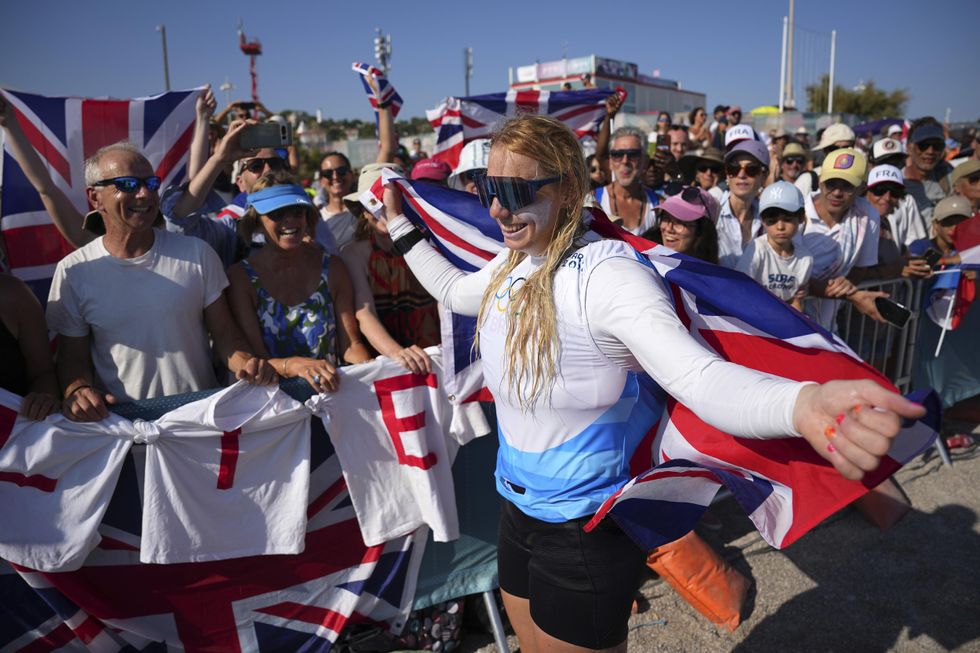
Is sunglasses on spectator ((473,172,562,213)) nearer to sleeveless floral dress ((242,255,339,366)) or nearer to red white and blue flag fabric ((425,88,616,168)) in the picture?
sleeveless floral dress ((242,255,339,366))

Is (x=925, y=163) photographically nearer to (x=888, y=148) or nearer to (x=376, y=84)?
(x=888, y=148)

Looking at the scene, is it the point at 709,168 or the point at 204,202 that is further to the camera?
the point at 709,168

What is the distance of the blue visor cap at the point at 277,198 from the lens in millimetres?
3062

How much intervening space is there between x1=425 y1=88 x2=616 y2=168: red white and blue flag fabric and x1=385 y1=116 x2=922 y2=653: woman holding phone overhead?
455 centimetres

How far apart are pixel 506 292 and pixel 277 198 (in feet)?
5.48

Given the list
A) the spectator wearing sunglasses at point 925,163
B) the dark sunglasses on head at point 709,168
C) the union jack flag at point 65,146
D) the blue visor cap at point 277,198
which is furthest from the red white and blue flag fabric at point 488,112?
the spectator wearing sunglasses at point 925,163

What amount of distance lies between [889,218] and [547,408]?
5.44 meters

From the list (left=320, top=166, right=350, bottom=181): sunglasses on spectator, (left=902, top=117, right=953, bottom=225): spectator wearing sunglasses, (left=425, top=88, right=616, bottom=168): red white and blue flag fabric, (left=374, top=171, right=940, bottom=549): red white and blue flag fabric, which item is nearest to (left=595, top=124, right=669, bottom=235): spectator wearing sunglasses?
(left=425, top=88, right=616, bottom=168): red white and blue flag fabric

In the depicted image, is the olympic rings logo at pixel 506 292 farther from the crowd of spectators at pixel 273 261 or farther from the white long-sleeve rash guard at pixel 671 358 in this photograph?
the crowd of spectators at pixel 273 261

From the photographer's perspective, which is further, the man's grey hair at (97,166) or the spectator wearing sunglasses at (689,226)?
the spectator wearing sunglasses at (689,226)

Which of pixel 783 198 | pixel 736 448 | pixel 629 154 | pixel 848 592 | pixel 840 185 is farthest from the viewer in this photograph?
pixel 629 154

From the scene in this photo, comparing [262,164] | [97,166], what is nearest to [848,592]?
[97,166]

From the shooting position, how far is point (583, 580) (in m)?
1.85

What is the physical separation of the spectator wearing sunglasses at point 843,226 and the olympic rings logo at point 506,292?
10.1 feet
